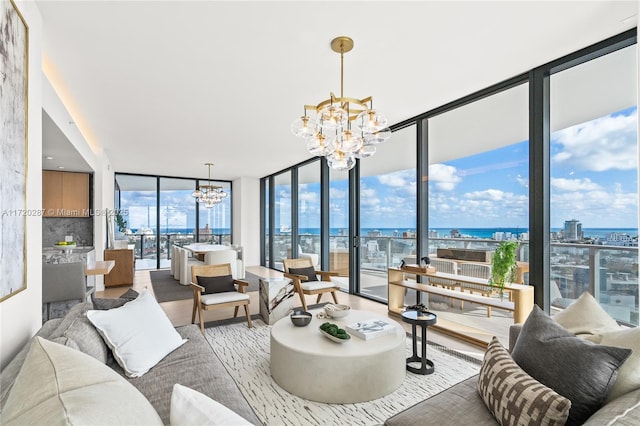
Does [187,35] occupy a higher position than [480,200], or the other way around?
[187,35]

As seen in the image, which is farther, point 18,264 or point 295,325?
point 295,325

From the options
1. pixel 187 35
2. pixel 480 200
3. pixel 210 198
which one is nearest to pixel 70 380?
pixel 187 35

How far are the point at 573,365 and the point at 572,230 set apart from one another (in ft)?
7.30

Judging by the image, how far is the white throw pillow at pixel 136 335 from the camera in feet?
6.07

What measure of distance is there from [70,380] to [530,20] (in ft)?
10.4

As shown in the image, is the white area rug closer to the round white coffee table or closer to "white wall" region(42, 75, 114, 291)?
the round white coffee table

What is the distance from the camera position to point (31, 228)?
189 centimetres

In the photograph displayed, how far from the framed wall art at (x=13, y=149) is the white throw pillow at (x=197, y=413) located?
4.06 feet

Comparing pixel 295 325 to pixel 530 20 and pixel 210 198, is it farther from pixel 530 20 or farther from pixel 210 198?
pixel 210 198

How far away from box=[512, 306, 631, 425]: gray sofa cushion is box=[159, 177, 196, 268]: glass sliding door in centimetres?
911

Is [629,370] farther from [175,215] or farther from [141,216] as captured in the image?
[141,216]

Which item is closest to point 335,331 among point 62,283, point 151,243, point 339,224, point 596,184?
point 596,184

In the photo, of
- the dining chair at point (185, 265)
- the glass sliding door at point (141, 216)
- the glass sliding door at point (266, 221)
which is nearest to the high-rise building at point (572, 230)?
the dining chair at point (185, 265)

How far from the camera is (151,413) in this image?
995mm
